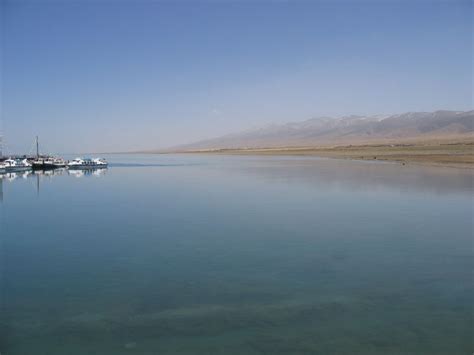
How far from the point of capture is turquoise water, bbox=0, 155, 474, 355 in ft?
20.8

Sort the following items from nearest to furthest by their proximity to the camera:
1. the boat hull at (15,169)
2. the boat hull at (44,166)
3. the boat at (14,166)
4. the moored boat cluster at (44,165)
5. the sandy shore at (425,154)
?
the sandy shore at (425,154), the boat hull at (15,169), the boat at (14,166), the moored boat cluster at (44,165), the boat hull at (44,166)

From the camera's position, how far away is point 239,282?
28.5 ft

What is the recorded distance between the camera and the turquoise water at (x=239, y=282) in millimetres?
6352

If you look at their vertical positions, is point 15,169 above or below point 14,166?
below

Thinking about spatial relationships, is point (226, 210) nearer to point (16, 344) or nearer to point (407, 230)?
point (407, 230)

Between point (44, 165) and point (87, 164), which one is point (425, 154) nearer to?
point (87, 164)

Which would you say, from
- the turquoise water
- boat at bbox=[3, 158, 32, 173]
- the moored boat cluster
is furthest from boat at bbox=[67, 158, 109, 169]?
the turquoise water

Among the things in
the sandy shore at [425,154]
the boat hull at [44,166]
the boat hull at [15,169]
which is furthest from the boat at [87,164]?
the sandy shore at [425,154]

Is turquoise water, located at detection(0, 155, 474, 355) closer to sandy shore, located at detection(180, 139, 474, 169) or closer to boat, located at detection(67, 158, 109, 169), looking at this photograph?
sandy shore, located at detection(180, 139, 474, 169)

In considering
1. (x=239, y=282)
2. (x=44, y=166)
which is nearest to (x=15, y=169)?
(x=44, y=166)

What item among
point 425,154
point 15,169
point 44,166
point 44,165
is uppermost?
point 425,154

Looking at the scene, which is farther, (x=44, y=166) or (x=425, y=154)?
(x=425, y=154)

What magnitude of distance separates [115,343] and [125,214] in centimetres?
1150

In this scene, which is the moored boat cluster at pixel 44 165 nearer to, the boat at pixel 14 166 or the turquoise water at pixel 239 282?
the boat at pixel 14 166
